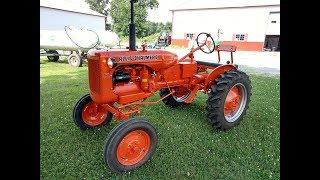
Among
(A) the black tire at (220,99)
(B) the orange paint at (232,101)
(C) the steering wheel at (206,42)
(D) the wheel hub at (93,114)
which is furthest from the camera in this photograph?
(C) the steering wheel at (206,42)

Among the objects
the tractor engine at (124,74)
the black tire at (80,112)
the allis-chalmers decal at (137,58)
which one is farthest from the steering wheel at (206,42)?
the black tire at (80,112)

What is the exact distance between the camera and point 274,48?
25531mm

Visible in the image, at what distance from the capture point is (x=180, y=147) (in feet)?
12.4

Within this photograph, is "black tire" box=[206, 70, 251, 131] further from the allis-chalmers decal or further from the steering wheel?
the allis-chalmers decal

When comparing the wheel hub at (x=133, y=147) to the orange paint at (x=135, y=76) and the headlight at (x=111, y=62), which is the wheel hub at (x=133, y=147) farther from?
the headlight at (x=111, y=62)

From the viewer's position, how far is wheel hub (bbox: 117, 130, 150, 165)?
10.3ft

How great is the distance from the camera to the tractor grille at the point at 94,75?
133 inches

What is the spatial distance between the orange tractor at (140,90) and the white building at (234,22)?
2006 cm

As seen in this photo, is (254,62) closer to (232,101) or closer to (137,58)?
(232,101)

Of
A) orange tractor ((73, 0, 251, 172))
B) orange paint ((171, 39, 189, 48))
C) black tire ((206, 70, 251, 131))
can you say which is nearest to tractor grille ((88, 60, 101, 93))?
orange tractor ((73, 0, 251, 172))
